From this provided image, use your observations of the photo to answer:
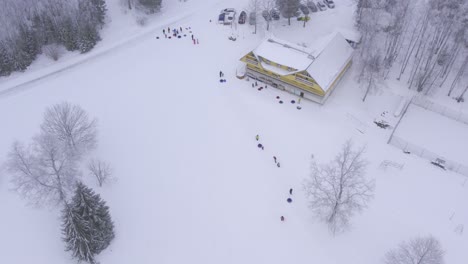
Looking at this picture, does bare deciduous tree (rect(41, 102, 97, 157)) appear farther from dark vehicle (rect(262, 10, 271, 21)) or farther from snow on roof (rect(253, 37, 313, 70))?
dark vehicle (rect(262, 10, 271, 21))

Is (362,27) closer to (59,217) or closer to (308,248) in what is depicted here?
(308,248)

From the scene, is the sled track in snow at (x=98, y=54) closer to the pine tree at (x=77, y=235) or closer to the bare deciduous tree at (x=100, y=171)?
the bare deciduous tree at (x=100, y=171)

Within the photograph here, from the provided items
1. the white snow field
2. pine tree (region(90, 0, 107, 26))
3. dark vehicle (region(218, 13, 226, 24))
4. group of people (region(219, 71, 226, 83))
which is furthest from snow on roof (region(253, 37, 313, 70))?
pine tree (region(90, 0, 107, 26))

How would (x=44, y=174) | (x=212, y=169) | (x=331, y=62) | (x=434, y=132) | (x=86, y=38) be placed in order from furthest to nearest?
1. (x=86, y=38)
2. (x=331, y=62)
3. (x=434, y=132)
4. (x=212, y=169)
5. (x=44, y=174)

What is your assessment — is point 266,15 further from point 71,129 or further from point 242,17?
point 71,129

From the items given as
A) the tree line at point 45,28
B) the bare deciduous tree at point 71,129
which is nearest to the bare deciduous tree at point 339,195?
the bare deciduous tree at point 71,129

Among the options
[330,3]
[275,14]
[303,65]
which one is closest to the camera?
[303,65]

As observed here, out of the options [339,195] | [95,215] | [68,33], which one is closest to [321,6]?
[339,195]
